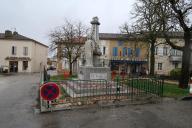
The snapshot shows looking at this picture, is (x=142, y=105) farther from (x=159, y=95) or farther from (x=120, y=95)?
(x=159, y=95)

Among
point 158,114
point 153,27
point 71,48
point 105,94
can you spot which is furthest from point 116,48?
point 158,114

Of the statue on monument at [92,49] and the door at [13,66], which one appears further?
the door at [13,66]

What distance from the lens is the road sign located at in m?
6.66

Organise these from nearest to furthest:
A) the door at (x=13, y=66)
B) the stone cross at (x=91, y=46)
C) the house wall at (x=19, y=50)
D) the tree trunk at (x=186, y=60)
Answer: the stone cross at (x=91, y=46)
the tree trunk at (x=186, y=60)
the house wall at (x=19, y=50)
the door at (x=13, y=66)

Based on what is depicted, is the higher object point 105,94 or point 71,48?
point 71,48

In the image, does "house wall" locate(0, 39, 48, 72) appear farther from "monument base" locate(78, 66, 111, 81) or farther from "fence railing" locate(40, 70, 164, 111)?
"fence railing" locate(40, 70, 164, 111)

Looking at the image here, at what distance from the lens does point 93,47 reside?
11609 mm

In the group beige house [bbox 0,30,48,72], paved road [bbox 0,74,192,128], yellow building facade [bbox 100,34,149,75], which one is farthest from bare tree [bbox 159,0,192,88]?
beige house [bbox 0,30,48,72]

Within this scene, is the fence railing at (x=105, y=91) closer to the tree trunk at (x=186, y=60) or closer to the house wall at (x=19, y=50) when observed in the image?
the tree trunk at (x=186, y=60)

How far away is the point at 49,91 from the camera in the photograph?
6.73 m

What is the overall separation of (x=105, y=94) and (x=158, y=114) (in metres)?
3.29

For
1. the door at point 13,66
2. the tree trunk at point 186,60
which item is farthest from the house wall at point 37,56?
the tree trunk at point 186,60

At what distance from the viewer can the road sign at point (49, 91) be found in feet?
21.9

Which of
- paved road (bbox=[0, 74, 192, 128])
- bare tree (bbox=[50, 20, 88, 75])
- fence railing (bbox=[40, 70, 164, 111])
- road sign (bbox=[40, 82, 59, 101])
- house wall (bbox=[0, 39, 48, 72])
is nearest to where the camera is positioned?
paved road (bbox=[0, 74, 192, 128])
